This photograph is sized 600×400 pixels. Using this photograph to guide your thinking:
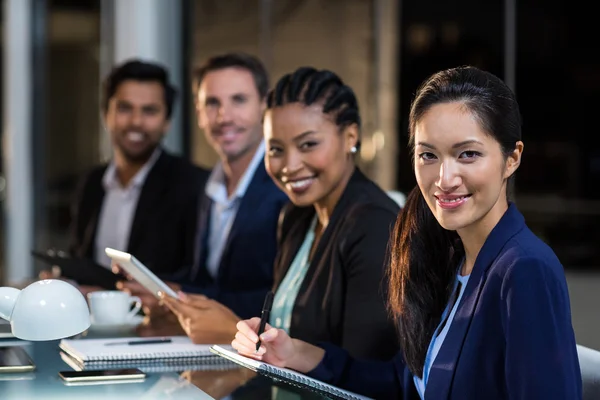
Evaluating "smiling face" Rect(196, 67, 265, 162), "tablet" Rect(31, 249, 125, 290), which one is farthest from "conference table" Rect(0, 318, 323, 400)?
"smiling face" Rect(196, 67, 265, 162)

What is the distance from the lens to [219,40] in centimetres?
591

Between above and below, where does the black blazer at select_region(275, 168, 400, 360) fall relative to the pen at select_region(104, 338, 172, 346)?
above

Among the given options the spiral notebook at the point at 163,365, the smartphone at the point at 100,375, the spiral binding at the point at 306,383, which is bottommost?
the spiral notebook at the point at 163,365

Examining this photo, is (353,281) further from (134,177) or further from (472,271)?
(134,177)

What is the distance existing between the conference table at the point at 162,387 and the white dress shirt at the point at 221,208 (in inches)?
46.7

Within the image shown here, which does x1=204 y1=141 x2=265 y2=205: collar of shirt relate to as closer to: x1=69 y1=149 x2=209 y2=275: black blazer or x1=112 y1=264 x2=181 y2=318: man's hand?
x1=69 y1=149 x2=209 y2=275: black blazer

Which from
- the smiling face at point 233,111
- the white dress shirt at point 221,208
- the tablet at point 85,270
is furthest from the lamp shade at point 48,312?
the smiling face at point 233,111

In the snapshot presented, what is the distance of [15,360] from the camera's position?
6.84 feet

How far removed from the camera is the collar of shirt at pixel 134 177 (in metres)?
3.84

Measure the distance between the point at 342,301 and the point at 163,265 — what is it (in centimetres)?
153

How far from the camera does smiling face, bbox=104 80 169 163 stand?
12.9 ft

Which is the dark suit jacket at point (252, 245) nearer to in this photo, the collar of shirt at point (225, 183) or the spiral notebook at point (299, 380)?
the collar of shirt at point (225, 183)

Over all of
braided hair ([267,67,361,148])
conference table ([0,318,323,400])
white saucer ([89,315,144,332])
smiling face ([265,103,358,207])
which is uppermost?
braided hair ([267,67,361,148])

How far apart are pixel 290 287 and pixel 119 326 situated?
535 mm
